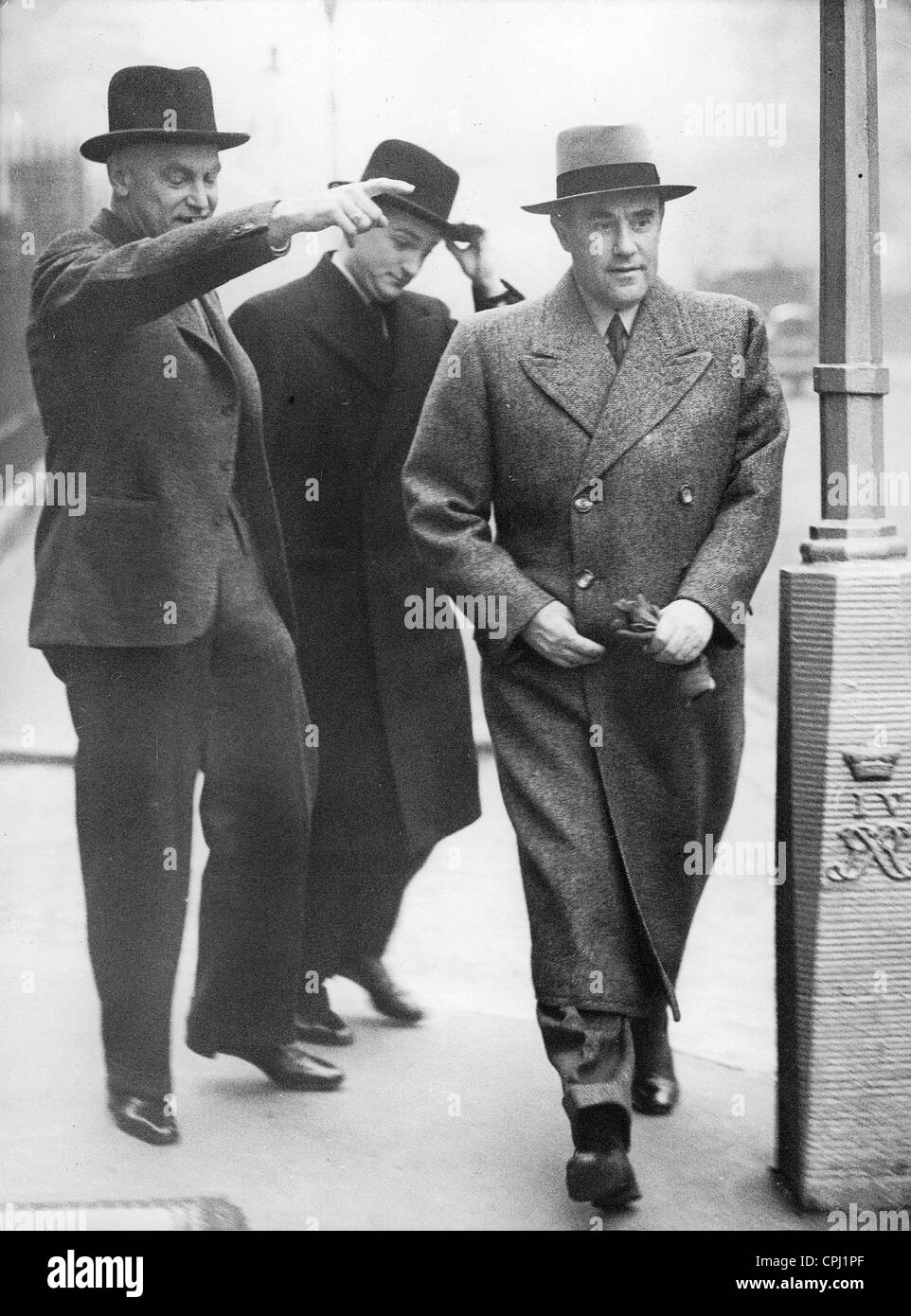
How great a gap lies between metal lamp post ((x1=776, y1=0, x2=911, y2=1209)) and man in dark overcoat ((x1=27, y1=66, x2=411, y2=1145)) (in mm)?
967

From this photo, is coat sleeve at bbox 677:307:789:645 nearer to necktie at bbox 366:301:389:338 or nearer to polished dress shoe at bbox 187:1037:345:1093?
necktie at bbox 366:301:389:338

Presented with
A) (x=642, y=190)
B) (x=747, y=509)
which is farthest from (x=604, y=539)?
(x=642, y=190)

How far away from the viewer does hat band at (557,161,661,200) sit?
12.8 ft

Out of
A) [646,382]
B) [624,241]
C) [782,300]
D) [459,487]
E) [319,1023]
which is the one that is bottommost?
[319,1023]

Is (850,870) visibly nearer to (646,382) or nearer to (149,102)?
(646,382)

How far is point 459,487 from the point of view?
397cm

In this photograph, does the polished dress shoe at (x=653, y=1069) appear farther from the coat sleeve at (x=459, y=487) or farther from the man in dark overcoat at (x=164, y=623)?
the coat sleeve at (x=459, y=487)

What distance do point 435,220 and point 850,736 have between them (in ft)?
4.60

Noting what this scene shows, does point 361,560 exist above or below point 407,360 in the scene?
below

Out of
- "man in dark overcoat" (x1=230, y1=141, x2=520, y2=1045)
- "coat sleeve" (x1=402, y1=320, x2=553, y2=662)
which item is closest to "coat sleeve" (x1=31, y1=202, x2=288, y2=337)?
"man in dark overcoat" (x1=230, y1=141, x2=520, y2=1045)

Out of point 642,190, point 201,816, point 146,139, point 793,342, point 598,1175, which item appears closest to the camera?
point 598,1175

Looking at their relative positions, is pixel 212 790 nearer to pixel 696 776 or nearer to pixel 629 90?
pixel 696 776
